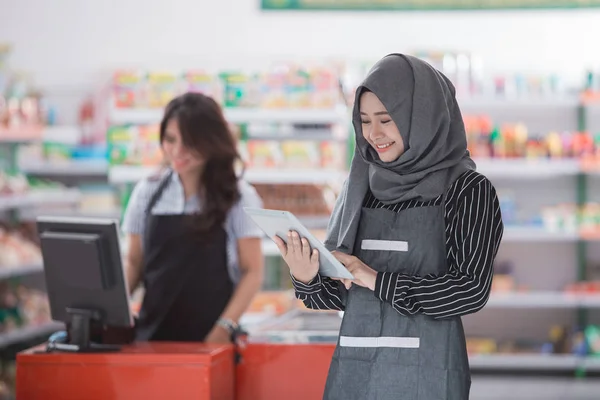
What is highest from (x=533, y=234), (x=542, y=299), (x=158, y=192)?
(x=158, y=192)

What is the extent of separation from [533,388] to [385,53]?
9.63 ft

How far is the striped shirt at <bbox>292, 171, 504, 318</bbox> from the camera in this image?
2.24 metres

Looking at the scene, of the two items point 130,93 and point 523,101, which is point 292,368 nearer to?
point 130,93

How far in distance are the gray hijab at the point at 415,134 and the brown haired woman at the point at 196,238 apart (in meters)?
1.15

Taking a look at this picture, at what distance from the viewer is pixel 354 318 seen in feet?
7.84

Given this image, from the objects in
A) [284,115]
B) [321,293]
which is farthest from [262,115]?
[321,293]

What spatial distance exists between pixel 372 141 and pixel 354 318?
0.45 metres

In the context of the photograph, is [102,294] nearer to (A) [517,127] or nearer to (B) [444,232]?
(B) [444,232]

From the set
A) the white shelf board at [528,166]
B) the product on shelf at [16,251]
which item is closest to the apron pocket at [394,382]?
the product on shelf at [16,251]

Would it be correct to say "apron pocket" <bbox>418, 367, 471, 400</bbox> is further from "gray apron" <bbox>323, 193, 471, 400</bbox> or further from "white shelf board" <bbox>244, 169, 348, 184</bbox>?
"white shelf board" <bbox>244, 169, 348, 184</bbox>

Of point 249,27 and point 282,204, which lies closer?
point 282,204

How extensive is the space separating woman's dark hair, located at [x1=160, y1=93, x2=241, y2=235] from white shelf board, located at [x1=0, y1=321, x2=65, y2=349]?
11.2 ft

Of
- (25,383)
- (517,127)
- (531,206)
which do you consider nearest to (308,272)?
(25,383)

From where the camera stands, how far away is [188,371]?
281 centimetres
